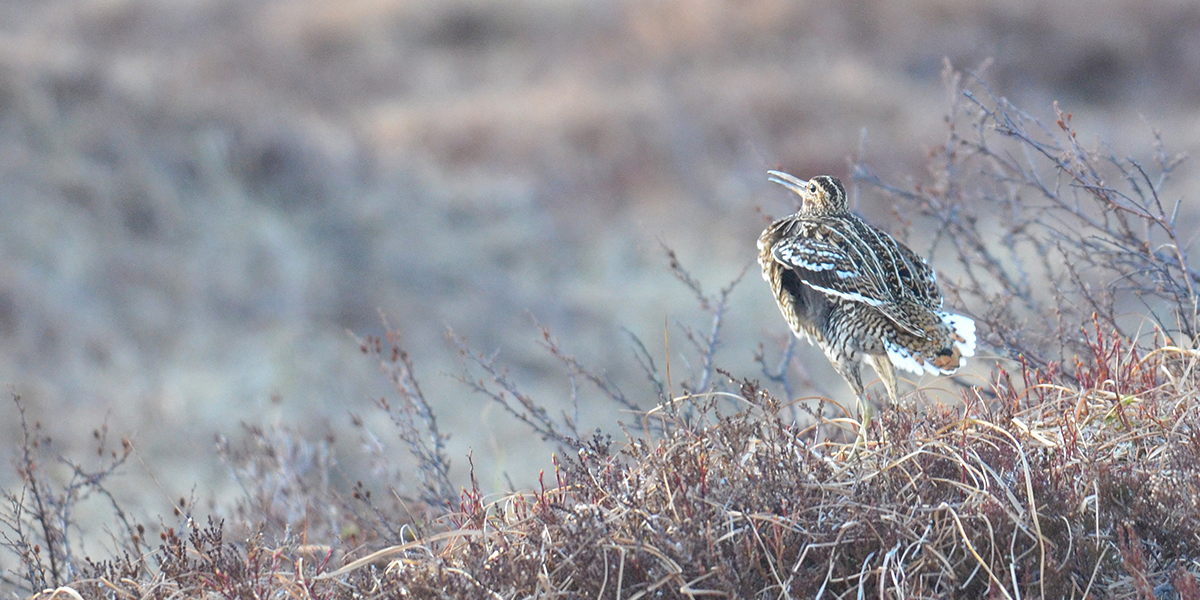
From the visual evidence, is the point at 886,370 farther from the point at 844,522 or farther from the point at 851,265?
the point at 844,522

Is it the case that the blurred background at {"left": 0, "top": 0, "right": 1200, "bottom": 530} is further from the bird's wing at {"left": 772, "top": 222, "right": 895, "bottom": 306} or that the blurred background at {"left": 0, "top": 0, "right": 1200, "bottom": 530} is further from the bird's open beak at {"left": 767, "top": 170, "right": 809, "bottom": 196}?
the bird's wing at {"left": 772, "top": 222, "right": 895, "bottom": 306}

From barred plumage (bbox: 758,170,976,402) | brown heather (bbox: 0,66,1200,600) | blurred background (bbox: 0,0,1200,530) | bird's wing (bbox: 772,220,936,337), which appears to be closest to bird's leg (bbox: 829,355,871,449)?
barred plumage (bbox: 758,170,976,402)

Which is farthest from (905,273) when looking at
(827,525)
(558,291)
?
(558,291)

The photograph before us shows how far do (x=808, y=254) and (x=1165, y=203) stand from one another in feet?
37.1

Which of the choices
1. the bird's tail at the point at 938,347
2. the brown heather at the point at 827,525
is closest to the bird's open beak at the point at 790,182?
the bird's tail at the point at 938,347

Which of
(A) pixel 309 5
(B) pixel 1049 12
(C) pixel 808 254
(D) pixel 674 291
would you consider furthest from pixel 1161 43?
(C) pixel 808 254

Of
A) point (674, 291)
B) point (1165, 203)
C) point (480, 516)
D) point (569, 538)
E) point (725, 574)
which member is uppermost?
point (674, 291)

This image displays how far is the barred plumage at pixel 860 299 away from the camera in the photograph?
445 cm

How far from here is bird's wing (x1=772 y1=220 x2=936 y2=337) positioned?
15.1 ft

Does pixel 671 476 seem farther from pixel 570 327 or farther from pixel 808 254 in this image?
pixel 570 327

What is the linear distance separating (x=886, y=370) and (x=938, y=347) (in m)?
0.46

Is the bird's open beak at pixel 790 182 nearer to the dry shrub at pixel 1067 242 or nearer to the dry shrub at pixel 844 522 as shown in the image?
the dry shrub at pixel 1067 242

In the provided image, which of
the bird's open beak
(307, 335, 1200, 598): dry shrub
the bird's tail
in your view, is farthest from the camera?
the bird's open beak

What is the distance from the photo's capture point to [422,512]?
5.58 meters
